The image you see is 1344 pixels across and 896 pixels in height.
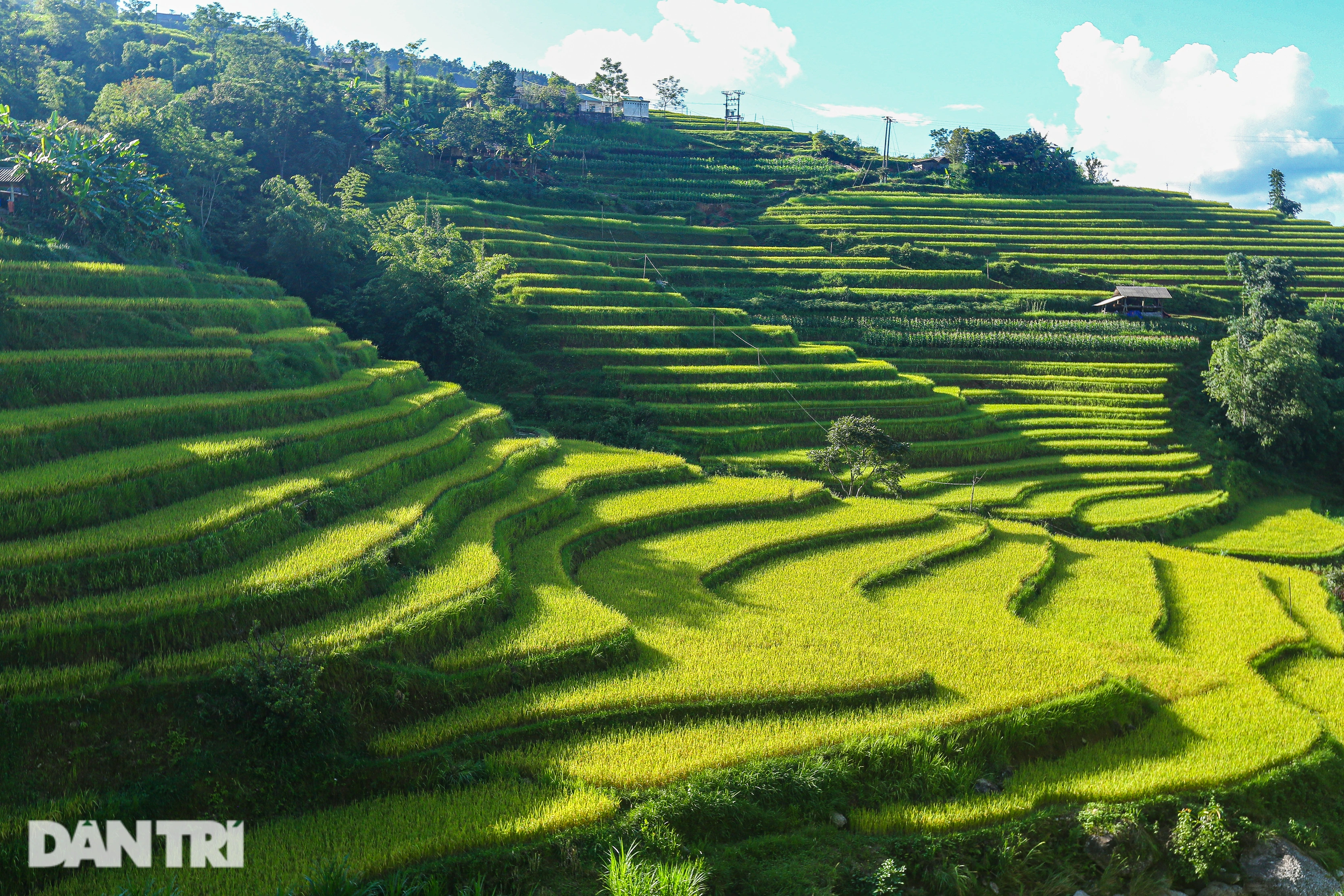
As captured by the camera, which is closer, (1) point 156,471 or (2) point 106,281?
(1) point 156,471

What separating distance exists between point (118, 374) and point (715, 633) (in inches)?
389

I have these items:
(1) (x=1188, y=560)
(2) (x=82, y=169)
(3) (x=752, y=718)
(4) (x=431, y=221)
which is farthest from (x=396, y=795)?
(4) (x=431, y=221)

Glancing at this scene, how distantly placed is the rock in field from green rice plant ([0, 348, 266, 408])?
50.6ft

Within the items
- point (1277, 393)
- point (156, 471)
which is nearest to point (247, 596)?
point (156, 471)

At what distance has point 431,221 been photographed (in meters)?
33.0

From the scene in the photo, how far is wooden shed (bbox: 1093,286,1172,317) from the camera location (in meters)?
36.2

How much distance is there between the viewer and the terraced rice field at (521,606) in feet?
23.2

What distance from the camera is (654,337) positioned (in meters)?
27.8

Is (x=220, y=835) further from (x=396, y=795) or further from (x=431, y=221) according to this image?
(x=431, y=221)

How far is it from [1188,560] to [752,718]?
1349 centimetres

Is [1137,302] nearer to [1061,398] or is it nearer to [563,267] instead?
[1061,398]

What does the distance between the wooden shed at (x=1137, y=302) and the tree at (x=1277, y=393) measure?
24.0 ft

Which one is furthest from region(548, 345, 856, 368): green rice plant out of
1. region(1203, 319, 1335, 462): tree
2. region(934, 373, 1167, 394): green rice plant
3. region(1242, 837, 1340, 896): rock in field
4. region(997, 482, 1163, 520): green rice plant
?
region(1242, 837, 1340, 896): rock in field

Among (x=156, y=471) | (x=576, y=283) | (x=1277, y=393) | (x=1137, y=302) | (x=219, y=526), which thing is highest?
Answer: (x=1137, y=302)
